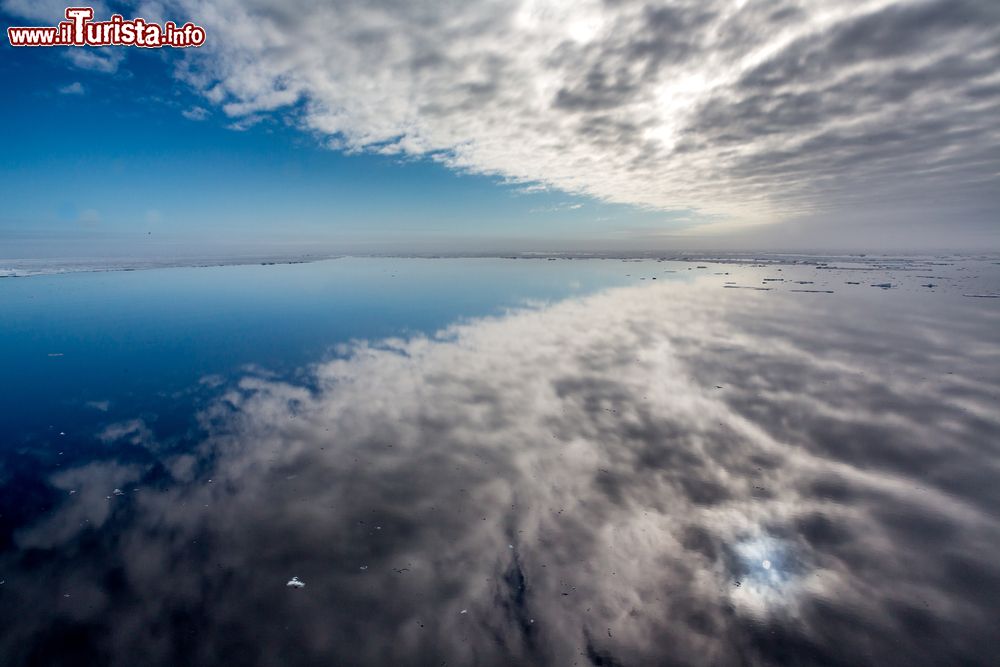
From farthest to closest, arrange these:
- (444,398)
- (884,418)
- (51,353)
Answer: (51,353) → (444,398) → (884,418)

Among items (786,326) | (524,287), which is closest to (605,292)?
(524,287)

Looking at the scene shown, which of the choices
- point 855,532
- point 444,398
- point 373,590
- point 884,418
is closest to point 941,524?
point 855,532

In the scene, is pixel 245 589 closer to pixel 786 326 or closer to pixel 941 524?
pixel 941 524

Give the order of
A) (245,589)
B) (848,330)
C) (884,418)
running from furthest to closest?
(848,330) → (884,418) → (245,589)

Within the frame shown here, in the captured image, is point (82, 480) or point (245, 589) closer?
point (245, 589)

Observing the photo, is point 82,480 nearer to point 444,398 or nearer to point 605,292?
point 444,398

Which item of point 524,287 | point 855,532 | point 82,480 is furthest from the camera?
point 524,287
